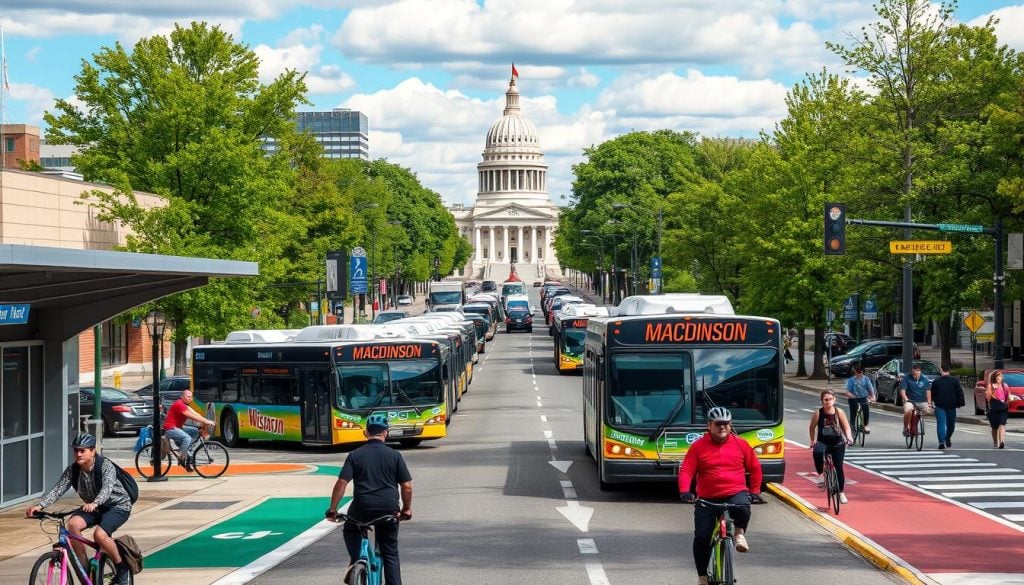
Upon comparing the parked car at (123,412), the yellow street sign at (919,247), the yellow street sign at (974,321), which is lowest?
the parked car at (123,412)

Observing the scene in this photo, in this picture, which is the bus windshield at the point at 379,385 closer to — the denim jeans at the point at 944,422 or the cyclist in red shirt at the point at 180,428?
the cyclist in red shirt at the point at 180,428

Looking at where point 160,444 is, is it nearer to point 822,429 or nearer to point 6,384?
point 6,384

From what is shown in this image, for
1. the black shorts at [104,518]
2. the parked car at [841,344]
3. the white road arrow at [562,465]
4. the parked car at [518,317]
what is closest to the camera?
the black shorts at [104,518]

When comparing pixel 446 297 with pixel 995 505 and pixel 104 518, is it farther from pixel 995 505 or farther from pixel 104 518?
pixel 104 518

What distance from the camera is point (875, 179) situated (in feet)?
163

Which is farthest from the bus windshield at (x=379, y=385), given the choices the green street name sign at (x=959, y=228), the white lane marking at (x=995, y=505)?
the green street name sign at (x=959, y=228)

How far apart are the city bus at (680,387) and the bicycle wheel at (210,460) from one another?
9.15 meters

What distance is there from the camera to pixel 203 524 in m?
19.3

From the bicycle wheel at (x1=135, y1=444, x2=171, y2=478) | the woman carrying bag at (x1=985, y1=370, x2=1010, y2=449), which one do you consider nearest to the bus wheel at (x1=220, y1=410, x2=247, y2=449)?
the bicycle wheel at (x1=135, y1=444, x2=171, y2=478)

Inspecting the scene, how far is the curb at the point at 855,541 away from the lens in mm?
14141

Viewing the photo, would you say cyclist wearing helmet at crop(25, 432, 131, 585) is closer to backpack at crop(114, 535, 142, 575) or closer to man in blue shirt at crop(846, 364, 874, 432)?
backpack at crop(114, 535, 142, 575)

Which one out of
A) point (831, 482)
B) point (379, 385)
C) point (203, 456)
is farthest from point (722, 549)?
point (379, 385)

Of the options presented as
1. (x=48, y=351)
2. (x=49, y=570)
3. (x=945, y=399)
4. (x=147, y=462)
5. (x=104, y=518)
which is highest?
(x=48, y=351)

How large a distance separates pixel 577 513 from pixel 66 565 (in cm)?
877
